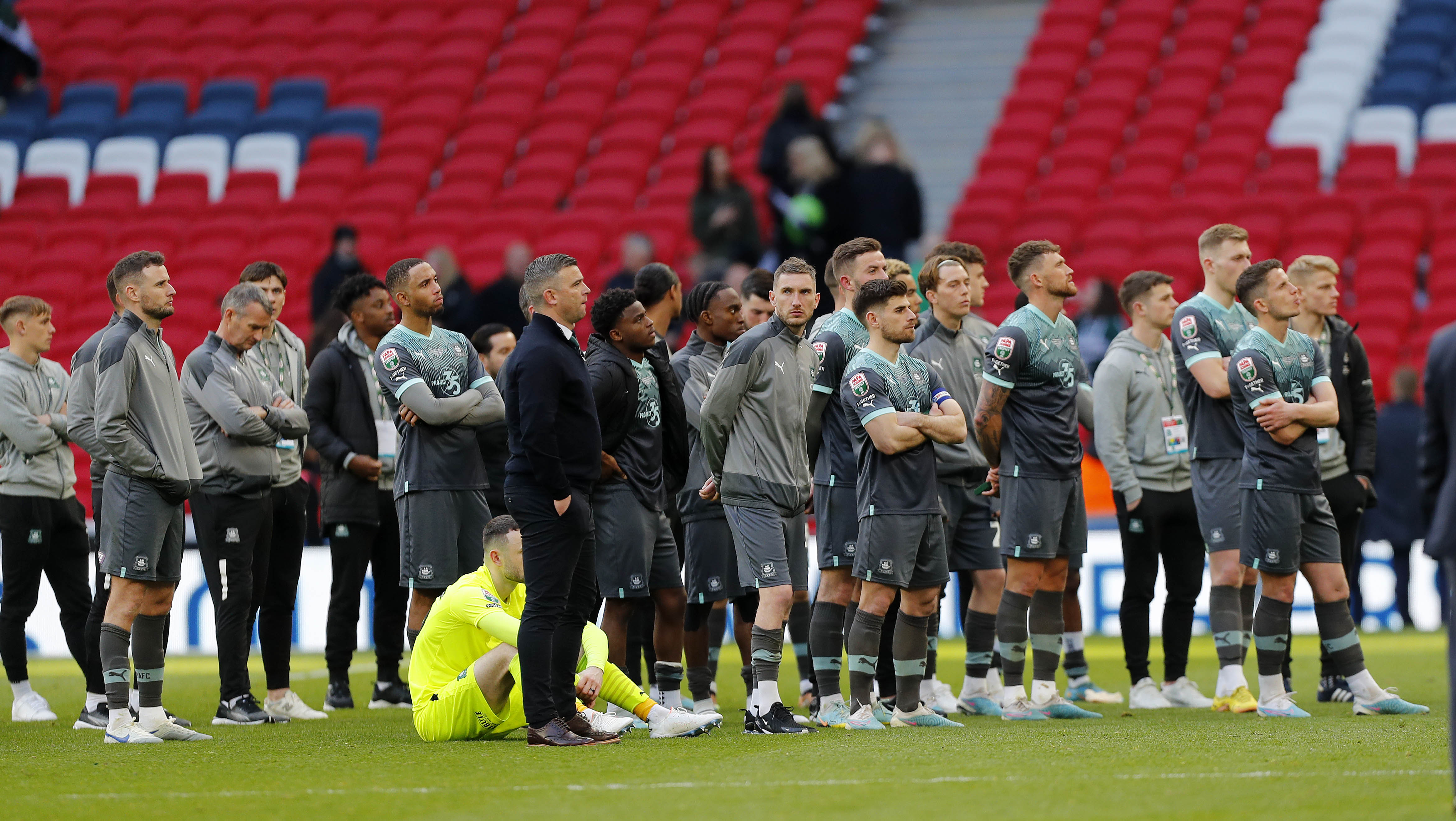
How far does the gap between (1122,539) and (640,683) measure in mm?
2878

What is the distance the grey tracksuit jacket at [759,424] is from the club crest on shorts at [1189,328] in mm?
2112

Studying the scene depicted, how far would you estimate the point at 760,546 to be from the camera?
8047 mm

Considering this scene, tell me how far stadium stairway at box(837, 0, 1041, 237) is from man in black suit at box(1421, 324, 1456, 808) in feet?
48.5

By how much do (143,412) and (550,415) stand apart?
6.97 ft

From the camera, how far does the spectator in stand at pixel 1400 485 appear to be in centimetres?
1377

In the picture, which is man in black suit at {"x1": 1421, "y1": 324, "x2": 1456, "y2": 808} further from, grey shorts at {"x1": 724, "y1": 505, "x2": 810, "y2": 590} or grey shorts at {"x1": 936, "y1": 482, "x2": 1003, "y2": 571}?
grey shorts at {"x1": 936, "y1": 482, "x2": 1003, "y2": 571}

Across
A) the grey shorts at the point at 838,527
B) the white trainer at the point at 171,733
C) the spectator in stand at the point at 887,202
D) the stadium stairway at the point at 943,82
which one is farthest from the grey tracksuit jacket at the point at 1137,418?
the stadium stairway at the point at 943,82

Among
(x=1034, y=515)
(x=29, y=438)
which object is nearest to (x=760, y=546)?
(x=1034, y=515)

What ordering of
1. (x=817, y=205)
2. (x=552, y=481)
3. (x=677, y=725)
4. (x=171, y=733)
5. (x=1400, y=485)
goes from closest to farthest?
1. (x=552, y=481)
2. (x=677, y=725)
3. (x=171, y=733)
4. (x=1400, y=485)
5. (x=817, y=205)

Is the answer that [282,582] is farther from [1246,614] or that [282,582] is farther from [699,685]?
[1246,614]

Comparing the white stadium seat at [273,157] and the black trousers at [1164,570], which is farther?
the white stadium seat at [273,157]

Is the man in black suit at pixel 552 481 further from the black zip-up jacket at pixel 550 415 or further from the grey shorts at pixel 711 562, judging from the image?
the grey shorts at pixel 711 562

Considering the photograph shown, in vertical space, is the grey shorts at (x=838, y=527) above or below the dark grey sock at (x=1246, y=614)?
above

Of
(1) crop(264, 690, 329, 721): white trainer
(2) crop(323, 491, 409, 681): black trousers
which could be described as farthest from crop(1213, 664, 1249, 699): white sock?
(1) crop(264, 690, 329, 721): white trainer
